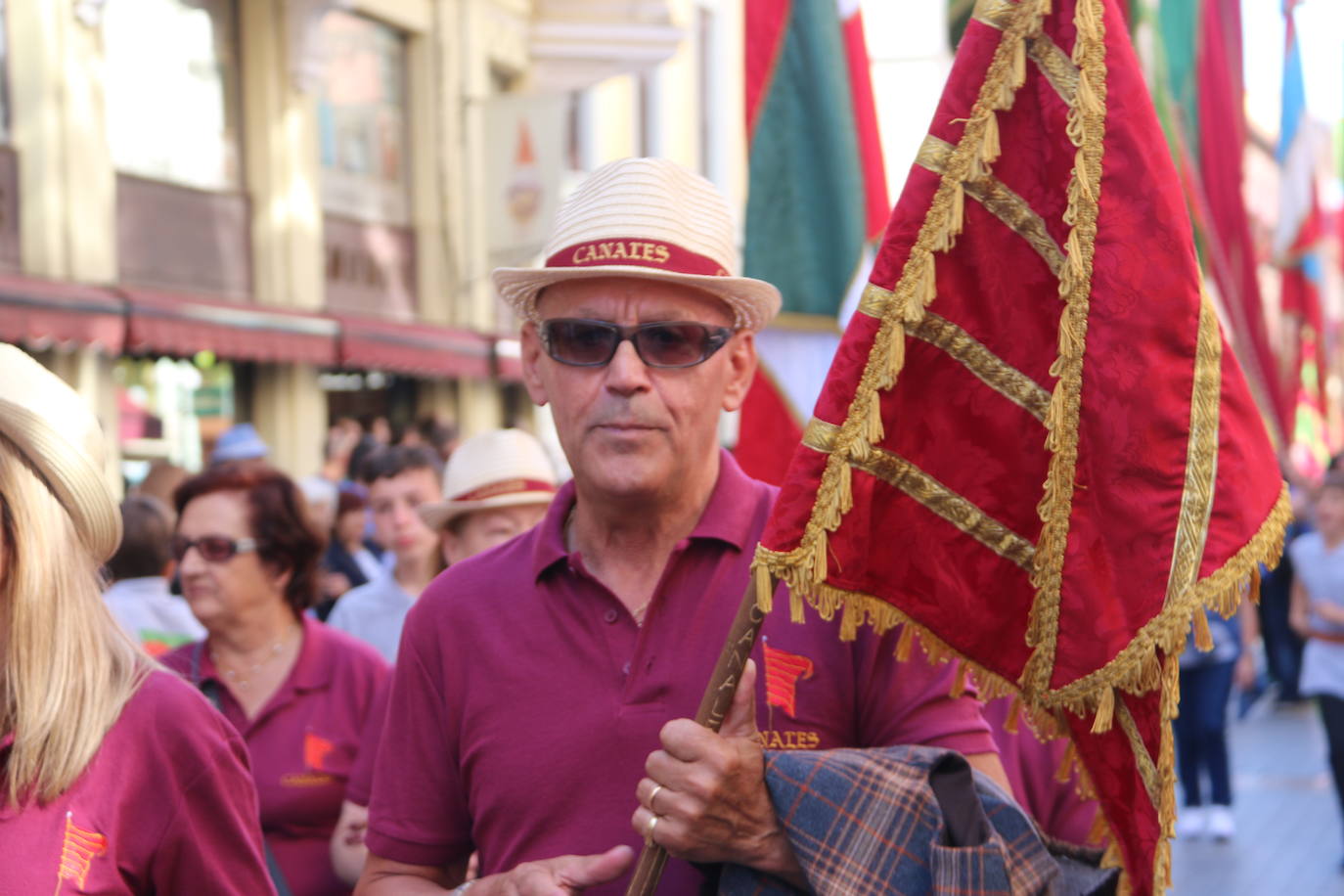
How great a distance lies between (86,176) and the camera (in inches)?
534

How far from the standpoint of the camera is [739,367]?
296 centimetres

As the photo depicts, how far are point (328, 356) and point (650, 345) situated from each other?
534 inches

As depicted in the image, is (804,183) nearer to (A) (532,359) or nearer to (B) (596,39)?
(A) (532,359)

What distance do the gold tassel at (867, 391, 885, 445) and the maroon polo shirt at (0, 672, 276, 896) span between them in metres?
1.11

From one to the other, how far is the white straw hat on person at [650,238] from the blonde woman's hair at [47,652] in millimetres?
853

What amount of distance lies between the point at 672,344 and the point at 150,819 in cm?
110

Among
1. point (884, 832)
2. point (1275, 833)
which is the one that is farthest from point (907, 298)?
point (1275, 833)

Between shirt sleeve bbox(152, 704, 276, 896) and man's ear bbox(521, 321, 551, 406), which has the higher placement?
man's ear bbox(521, 321, 551, 406)

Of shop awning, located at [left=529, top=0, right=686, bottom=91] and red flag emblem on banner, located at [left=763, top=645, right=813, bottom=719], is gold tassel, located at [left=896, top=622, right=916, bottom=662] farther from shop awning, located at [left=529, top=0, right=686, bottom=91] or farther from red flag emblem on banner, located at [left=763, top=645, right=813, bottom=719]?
shop awning, located at [left=529, top=0, right=686, bottom=91]

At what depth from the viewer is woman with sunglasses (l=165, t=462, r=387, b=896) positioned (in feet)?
14.4

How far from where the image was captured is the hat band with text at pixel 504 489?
5.46 m

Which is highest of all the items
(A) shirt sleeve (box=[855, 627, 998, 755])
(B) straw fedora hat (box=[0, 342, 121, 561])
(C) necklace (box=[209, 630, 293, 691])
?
(B) straw fedora hat (box=[0, 342, 121, 561])

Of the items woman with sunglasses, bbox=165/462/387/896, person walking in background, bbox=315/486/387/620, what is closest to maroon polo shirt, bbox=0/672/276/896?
woman with sunglasses, bbox=165/462/387/896

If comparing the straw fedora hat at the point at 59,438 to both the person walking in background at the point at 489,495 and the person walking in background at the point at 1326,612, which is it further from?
the person walking in background at the point at 1326,612
